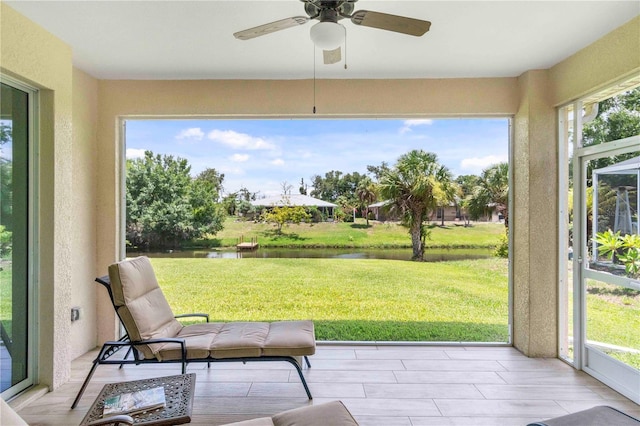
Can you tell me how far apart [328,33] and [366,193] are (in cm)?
245

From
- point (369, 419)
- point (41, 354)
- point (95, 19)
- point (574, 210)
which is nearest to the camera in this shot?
point (369, 419)

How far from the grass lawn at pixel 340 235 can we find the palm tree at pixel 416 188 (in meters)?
0.12

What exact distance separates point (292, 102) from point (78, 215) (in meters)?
2.38

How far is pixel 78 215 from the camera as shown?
365 cm

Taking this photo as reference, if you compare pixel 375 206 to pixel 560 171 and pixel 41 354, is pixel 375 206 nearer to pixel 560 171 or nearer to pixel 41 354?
pixel 560 171

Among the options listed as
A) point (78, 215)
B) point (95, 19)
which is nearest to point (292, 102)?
point (95, 19)

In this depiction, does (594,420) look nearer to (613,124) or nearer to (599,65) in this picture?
(613,124)

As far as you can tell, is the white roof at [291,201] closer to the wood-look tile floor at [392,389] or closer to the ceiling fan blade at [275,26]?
the wood-look tile floor at [392,389]

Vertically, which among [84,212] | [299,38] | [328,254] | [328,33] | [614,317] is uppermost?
[299,38]

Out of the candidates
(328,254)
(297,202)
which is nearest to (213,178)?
(297,202)

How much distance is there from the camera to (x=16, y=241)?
286 cm

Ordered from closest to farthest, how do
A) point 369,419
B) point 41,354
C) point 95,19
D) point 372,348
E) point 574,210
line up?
1. point 369,419
2. point 95,19
3. point 41,354
4. point 574,210
5. point 372,348

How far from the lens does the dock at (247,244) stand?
4336 millimetres

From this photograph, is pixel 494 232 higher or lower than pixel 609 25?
lower
